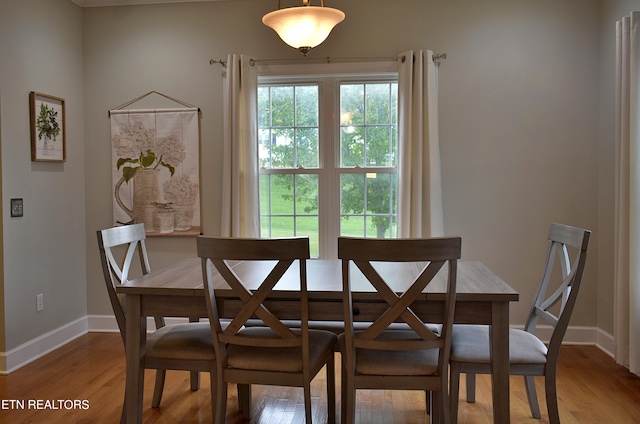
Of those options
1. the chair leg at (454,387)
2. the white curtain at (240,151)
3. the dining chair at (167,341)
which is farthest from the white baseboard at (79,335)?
the chair leg at (454,387)

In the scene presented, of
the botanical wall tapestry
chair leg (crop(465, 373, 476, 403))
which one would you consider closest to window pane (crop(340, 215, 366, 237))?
the botanical wall tapestry

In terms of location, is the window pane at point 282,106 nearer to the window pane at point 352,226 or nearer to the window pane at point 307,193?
the window pane at point 307,193

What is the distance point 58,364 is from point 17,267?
71 centimetres

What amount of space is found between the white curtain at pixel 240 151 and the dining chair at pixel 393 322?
192 centimetres

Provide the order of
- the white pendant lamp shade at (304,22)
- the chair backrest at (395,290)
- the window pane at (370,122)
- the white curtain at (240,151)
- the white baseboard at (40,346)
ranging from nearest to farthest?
the chair backrest at (395,290) → the white pendant lamp shade at (304,22) → the white baseboard at (40,346) → the white curtain at (240,151) → the window pane at (370,122)

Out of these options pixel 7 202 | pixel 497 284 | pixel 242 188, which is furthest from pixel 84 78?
pixel 497 284

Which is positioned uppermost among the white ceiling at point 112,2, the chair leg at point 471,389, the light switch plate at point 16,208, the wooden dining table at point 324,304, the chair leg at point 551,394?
the white ceiling at point 112,2

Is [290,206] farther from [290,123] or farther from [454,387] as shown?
[454,387]

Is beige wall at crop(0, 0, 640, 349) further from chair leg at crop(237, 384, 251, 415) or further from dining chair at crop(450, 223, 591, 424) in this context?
chair leg at crop(237, 384, 251, 415)

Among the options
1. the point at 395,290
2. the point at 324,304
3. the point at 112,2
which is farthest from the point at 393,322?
the point at 112,2

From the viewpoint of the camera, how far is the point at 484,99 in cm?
393

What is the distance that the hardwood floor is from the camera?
2680mm

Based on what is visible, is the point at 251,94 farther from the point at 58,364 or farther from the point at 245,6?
the point at 58,364

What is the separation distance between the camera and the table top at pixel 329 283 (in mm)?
2094
